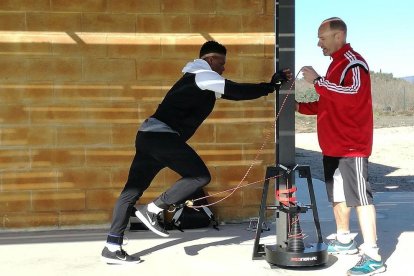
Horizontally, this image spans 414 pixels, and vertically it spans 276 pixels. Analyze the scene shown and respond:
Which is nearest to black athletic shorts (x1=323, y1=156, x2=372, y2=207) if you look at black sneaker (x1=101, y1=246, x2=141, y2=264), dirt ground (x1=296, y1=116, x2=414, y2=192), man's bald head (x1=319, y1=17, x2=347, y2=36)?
man's bald head (x1=319, y1=17, x2=347, y2=36)

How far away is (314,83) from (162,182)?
2077 mm

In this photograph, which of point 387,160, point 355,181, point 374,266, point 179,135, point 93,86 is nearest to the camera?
point 374,266

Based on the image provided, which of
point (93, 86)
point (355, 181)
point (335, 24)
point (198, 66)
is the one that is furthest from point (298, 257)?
point (93, 86)

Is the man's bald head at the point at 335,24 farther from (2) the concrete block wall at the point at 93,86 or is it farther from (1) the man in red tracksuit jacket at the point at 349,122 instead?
(2) the concrete block wall at the point at 93,86

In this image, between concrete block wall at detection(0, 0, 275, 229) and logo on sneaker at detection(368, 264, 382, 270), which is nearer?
logo on sneaker at detection(368, 264, 382, 270)

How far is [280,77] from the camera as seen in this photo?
13.2 ft

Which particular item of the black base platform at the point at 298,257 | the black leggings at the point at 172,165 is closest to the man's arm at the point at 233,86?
the black leggings at the point at 172,165

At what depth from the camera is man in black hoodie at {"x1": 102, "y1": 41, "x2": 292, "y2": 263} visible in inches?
159

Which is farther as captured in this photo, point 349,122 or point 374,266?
point 349,122

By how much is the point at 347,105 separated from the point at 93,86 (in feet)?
8.18

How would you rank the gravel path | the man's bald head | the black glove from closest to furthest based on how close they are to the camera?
the black glove < the man's bald head < the gravel path

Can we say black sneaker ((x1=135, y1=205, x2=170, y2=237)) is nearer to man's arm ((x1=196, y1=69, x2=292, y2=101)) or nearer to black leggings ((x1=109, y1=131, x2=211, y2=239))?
black leggings ((x1=109, y1=131, x2=211, y2=239))

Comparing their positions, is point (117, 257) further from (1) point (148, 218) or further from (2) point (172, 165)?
(2) point (172, 165)

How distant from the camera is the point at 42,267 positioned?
4.28 meters
